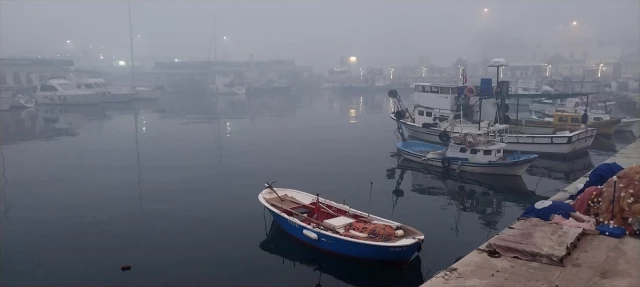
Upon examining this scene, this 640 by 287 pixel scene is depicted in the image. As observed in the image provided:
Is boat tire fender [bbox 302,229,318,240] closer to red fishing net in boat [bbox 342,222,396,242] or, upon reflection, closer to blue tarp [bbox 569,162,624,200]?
A: red fishing net in boat [bbox 342,222,396,242]

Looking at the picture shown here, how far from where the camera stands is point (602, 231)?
46.6ft

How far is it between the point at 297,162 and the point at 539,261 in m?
25.2

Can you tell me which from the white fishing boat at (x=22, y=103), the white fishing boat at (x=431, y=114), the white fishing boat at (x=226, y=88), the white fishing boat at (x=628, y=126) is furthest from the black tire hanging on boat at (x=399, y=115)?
the white fishing boat at (x=226, y=88)

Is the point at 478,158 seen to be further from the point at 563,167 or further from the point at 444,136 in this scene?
the point at 563,167

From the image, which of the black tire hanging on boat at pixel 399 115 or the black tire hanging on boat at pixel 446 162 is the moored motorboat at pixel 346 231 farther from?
the black tire hanging on boat at pixel 399 115

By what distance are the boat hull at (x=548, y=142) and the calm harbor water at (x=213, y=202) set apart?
56.6 inches

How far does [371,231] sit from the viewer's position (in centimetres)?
1723

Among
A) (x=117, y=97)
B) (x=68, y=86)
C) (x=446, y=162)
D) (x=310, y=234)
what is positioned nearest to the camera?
(x=310, y=234)

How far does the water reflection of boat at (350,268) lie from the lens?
16.6 meters

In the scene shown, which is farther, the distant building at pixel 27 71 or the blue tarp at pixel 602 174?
the distant building at pixel 27 71

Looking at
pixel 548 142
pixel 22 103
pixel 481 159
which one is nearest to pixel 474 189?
pixel 481 159

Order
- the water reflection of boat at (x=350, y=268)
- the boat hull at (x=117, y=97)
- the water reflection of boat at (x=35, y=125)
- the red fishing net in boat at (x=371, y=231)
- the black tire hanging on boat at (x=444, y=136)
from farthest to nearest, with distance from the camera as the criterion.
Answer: the boat hull at (x=117, y=97) → the water reflection of boat at (x=35, y=125) → the black tire hanging on boat at (x=444, y=136) → the red fishing net in boat at (x=371, y=231) → the water reflection of boat at (x=350, y=268)

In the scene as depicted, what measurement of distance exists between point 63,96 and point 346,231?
90.4 meters

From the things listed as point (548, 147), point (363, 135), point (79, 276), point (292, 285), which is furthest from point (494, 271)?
point (363, 135)
